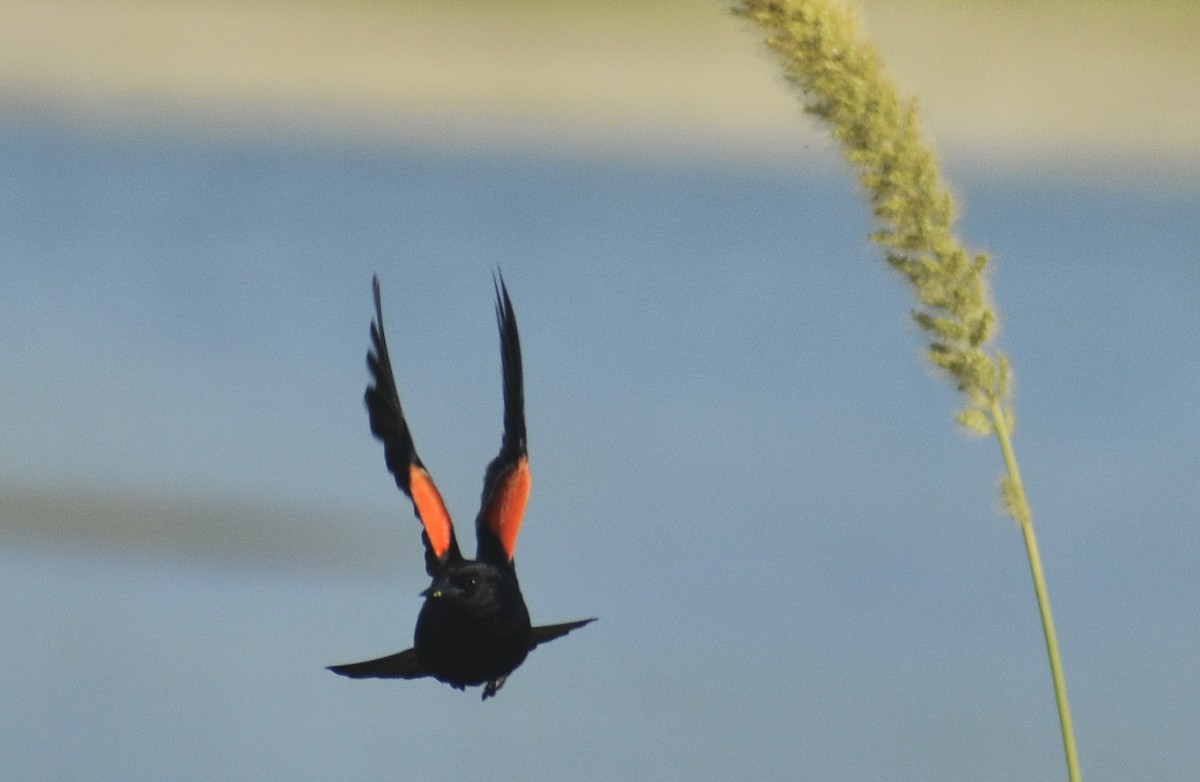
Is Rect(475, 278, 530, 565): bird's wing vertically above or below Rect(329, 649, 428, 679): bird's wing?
above

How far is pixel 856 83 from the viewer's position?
693 millimetres

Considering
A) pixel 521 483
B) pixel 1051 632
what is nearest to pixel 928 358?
pixel 1051 632

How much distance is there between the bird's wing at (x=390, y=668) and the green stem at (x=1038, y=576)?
0.48m

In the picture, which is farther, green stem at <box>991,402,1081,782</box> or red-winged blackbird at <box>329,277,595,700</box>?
red-winged blackbird at <box>329,277,595,700</box>

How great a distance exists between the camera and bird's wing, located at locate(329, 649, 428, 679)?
90 cm

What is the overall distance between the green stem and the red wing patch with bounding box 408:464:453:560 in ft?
1.40

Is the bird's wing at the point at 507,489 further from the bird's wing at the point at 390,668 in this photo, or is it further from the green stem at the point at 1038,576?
the green stem at the point at 1038,576

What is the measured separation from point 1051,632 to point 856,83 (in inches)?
12.4

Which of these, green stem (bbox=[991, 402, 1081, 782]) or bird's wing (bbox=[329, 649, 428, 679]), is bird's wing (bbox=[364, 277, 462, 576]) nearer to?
bird's wing (bbox=[329, 649, 428, 679])

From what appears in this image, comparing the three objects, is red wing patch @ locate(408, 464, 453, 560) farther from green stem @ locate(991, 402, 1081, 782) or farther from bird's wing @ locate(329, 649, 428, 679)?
green stem @ locate(991, 402, 1081, 782)

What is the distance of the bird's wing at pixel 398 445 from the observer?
89 centimetres

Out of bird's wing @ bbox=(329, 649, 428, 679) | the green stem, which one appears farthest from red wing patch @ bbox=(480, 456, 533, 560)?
the green stem

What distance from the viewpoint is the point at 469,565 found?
96 centimetres

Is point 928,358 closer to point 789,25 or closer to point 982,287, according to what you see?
point 982,287
